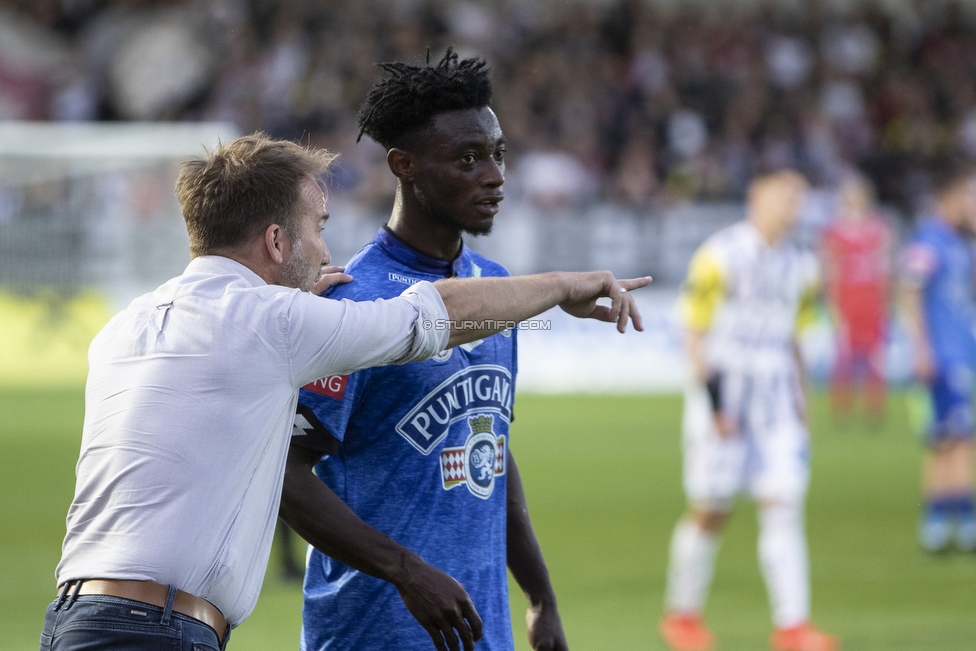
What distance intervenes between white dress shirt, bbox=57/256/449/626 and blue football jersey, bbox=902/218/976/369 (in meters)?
7.53

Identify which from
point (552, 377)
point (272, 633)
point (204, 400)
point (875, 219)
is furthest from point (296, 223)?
point (875, 219)

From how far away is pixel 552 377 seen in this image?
1720 centimetres

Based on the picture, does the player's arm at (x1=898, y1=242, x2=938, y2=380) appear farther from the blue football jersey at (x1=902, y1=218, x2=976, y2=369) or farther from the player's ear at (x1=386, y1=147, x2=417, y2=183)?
the player's ear at (x1=386, y1=147, x2=417, y2=183)

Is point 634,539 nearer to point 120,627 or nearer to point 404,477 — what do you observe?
point 404,477

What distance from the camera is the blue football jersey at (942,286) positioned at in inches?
365

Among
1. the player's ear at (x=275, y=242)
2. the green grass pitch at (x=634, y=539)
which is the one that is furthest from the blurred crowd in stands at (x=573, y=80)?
the player's ear at (x=275, y=242)

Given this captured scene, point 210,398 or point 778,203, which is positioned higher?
point 778,203

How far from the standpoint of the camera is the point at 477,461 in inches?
123

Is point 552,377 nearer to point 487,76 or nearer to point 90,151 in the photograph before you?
point 90,151

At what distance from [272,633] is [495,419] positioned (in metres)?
3.81

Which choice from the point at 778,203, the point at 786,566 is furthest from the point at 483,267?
the point at 778,203

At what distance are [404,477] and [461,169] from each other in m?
0.79

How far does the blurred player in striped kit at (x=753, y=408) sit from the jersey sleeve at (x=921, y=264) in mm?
2528

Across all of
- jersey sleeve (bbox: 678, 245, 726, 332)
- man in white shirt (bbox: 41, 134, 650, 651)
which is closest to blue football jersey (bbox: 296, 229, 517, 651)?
man in white shirt (bbox: 41, 134, 650, 651)
